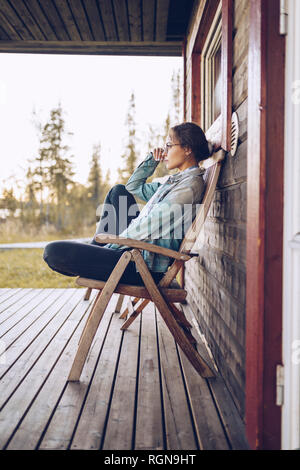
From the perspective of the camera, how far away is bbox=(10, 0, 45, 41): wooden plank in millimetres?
3420

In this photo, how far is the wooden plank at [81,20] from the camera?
3426 mm

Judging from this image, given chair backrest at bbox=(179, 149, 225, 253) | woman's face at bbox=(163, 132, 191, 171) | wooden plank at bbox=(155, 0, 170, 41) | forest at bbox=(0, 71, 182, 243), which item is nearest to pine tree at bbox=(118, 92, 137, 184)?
forest at bbox=(0, 71, 182, 243)

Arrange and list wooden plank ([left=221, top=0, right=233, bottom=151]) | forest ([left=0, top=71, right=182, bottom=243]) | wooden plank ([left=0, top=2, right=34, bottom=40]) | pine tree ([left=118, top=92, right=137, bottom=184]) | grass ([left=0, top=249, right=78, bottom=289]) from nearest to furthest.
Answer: wooden plank ([left=221, top=0, right=233, bottom=151]) < wooden plank ([left=0, top=2, right=34, bottom=40]) < grass ([left=0, top=249, right=78, bottom=289]) < forest ([left=0, top=71, right=182, bottom=243]) < pine tree ([left=118, top=92, right=137, bottom=184])

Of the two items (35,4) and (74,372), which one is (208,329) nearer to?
(74,372)

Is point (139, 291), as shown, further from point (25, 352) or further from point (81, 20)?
point (81, 20)

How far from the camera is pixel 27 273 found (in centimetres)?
597

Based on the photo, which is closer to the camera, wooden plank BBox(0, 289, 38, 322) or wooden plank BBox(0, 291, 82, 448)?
wooden plank BBox(0, 291, 82, 448)

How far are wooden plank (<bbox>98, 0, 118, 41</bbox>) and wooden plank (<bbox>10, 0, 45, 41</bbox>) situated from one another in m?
0.70

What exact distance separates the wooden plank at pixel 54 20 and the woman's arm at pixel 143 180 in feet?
6.19

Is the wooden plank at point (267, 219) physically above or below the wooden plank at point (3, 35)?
below

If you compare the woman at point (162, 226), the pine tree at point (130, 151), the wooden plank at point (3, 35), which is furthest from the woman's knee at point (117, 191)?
the pine tree at point (130, 151)

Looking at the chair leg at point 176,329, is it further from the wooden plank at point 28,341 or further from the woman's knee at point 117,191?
the woman's knee at point 117,191

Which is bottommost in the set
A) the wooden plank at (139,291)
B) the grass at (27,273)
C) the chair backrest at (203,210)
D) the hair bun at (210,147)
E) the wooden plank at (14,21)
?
the grass at (27,273)

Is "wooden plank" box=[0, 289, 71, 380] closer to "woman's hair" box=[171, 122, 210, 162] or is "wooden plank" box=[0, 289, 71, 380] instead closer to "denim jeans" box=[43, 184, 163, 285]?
"denim jeans" box=[43, 184, 163, 285]
